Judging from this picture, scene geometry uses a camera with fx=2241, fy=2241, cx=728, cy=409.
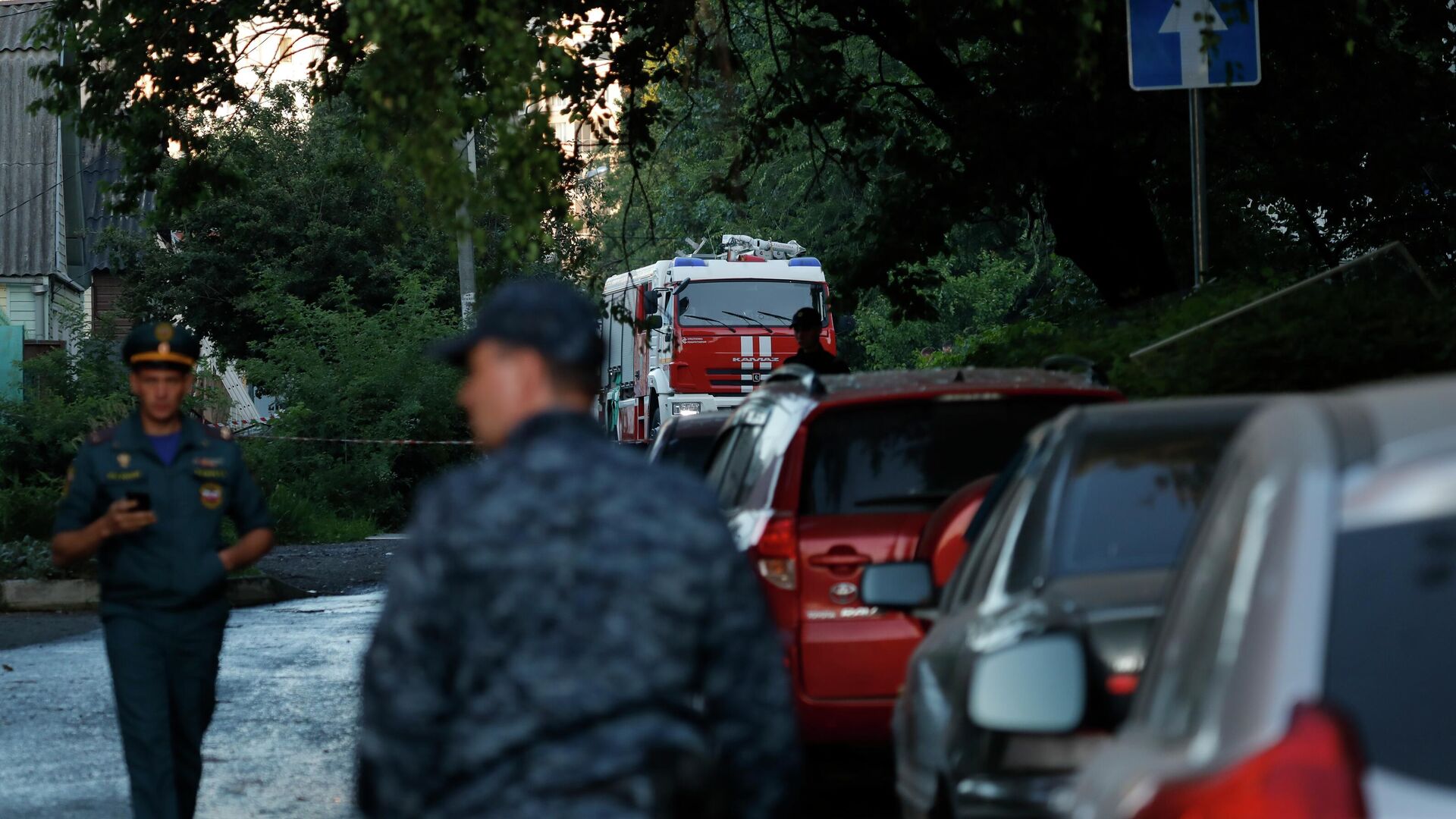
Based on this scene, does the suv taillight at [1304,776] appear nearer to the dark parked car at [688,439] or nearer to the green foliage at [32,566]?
the dark parked car at [688,439]

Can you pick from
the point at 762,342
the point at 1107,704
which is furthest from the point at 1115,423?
the point at 762,342

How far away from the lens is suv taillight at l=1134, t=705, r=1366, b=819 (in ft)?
7.05

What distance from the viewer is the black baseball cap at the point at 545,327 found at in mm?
3260

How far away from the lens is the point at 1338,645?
90.0 inches

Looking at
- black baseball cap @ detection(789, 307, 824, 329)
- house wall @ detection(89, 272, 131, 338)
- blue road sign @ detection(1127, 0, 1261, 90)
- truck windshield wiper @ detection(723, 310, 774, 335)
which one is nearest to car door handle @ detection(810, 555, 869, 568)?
blue road sign @ detection(1127, 0, 1261, 90)

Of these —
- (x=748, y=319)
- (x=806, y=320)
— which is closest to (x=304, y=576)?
(x=806, y=320)

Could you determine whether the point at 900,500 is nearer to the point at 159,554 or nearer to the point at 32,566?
the point at 159,554

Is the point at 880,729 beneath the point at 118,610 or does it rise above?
beneath

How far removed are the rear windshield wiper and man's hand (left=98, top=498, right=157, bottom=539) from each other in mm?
2531

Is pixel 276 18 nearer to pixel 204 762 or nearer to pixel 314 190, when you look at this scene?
pixel 204 762

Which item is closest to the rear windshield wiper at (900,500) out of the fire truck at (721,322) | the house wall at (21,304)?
the fire truck at (721,322)

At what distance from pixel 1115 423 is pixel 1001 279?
42970 millimetres

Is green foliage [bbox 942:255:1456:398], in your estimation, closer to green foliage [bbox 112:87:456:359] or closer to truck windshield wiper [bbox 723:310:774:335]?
truck windshield wiper [bbox 723:310:774:335]

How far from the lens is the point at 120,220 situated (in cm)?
4294
